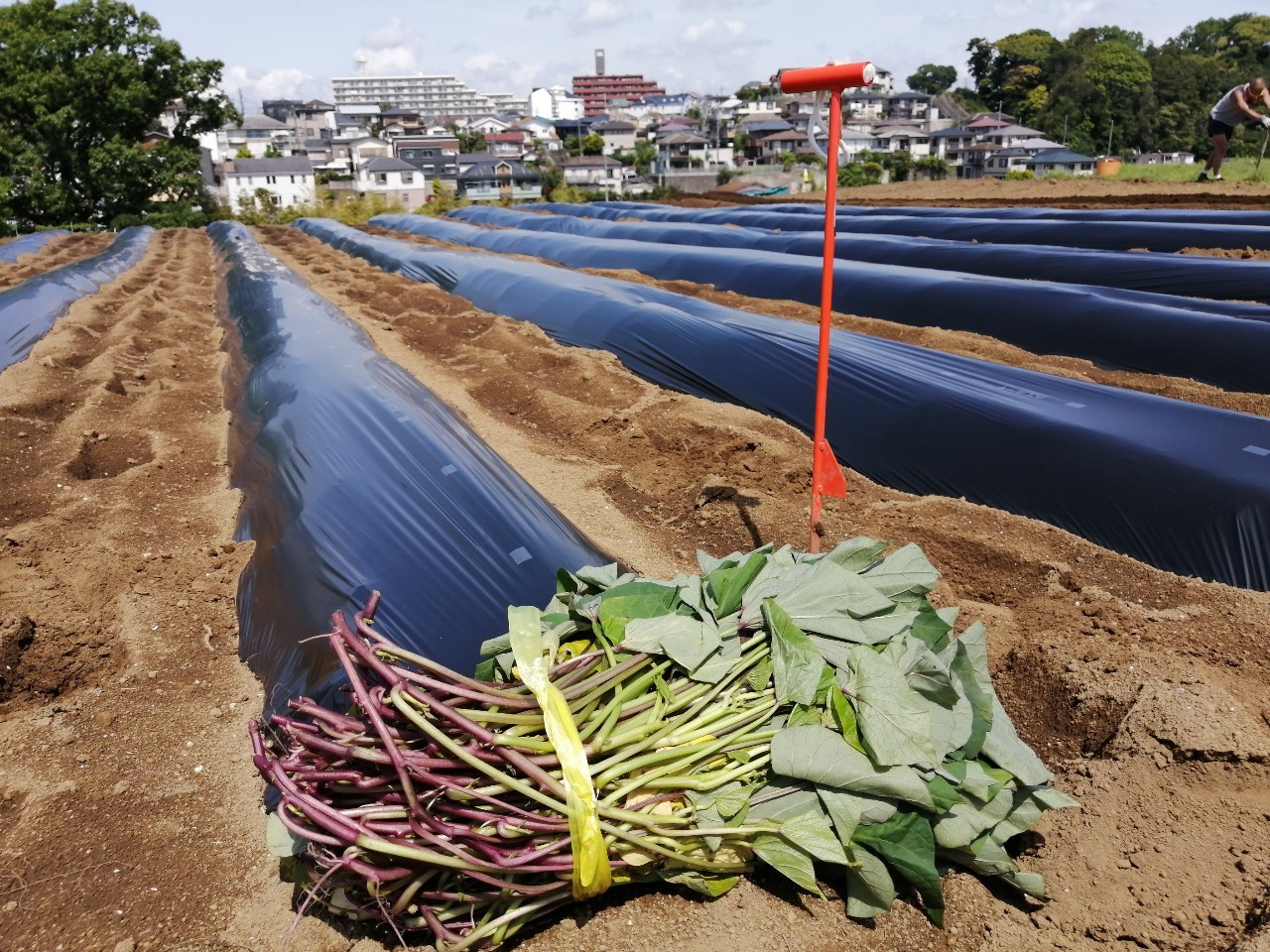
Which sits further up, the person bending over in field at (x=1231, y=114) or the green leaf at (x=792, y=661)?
the person bending over in field at (x=1231, y=114)

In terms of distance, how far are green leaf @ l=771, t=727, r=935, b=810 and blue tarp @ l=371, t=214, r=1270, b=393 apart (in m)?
5.79

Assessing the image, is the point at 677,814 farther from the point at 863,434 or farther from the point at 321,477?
the point at 863,434

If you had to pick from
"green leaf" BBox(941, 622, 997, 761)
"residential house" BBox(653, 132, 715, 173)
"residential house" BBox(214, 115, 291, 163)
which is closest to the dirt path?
"green leaf" BBox(941, 622, 997, 761)

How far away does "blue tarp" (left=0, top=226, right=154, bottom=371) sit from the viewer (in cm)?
943

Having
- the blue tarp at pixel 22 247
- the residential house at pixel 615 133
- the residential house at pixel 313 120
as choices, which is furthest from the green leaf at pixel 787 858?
the residential house at pixel 313 120

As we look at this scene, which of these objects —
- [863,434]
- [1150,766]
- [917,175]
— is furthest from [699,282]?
[917,175]

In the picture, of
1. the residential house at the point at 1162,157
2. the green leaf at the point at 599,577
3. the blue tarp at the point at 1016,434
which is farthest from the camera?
the residential house at the point at 1162,157

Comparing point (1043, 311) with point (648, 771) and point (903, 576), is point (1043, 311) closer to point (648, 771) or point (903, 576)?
point (903, 576)

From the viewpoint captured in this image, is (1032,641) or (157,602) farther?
(157,602)

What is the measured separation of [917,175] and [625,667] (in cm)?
5007

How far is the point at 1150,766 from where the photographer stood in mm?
2723

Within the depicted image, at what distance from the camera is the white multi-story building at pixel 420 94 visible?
604 feet

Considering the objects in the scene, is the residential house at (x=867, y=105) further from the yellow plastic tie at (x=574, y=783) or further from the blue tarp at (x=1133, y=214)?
the yellow plastic tie at (x=574, y=783)

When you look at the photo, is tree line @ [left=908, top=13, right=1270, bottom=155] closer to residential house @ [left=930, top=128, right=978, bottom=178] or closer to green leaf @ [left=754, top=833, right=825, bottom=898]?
residential house @ [left=930, top=128, right=978, bottom=178]
